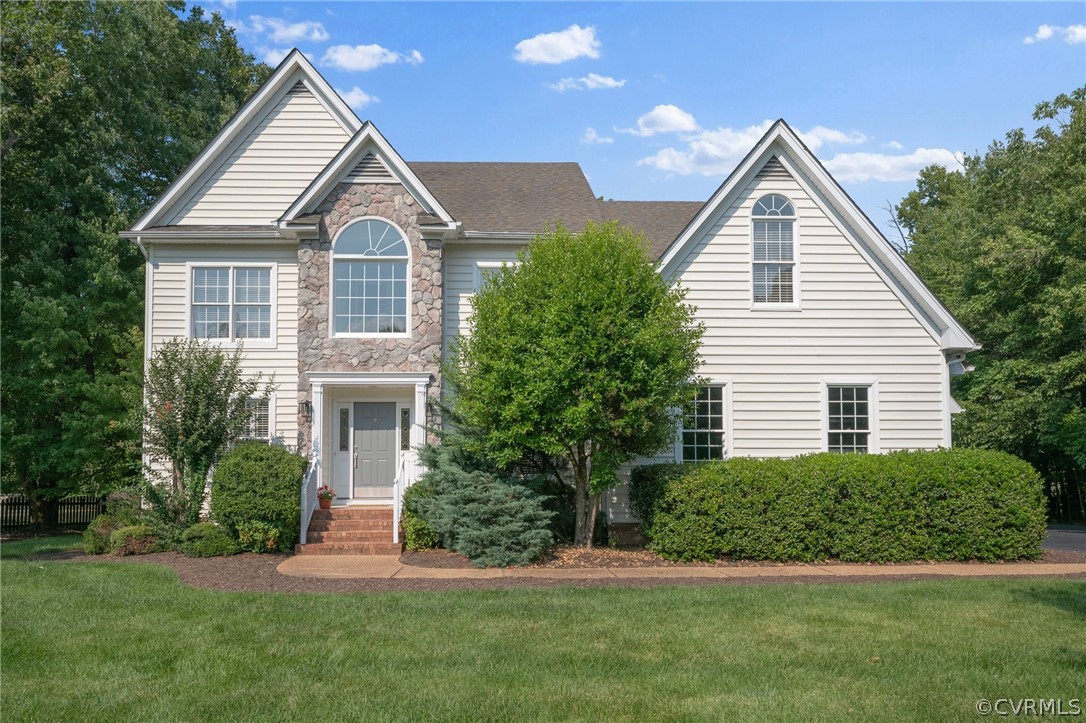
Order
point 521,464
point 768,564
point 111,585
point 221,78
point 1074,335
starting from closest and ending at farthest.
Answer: point 111,585
point 768,564
point 521,464
point 1074,335
point 221,78

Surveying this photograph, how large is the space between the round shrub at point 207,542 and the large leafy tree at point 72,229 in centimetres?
486

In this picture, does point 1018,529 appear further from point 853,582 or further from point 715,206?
point 715,206

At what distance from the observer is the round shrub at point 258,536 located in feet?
44.5

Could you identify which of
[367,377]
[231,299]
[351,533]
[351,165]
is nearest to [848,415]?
[367,377]

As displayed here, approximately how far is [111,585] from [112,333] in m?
10.9

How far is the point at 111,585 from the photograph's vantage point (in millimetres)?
10805

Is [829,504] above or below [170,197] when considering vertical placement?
below

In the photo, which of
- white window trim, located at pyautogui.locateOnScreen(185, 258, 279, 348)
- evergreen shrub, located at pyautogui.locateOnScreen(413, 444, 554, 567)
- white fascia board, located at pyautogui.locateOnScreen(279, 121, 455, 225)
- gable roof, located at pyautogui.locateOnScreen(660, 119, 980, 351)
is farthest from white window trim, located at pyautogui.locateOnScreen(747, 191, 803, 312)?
white window trim, located at pyautogui.locateOnScreen(185, 258, 279, 348)

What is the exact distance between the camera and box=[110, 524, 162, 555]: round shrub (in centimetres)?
1428

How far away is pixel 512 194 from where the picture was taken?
18781mm

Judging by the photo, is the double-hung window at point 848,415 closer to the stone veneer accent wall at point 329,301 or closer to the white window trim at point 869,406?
the white window trim at point 869,406

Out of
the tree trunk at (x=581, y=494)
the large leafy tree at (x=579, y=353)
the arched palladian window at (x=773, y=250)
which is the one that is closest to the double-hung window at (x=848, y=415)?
the arched palladian window at (x=773, y=250)

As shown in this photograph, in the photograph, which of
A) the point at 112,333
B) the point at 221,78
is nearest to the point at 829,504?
the point at 112,333

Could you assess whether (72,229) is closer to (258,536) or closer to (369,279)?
(369,279)
